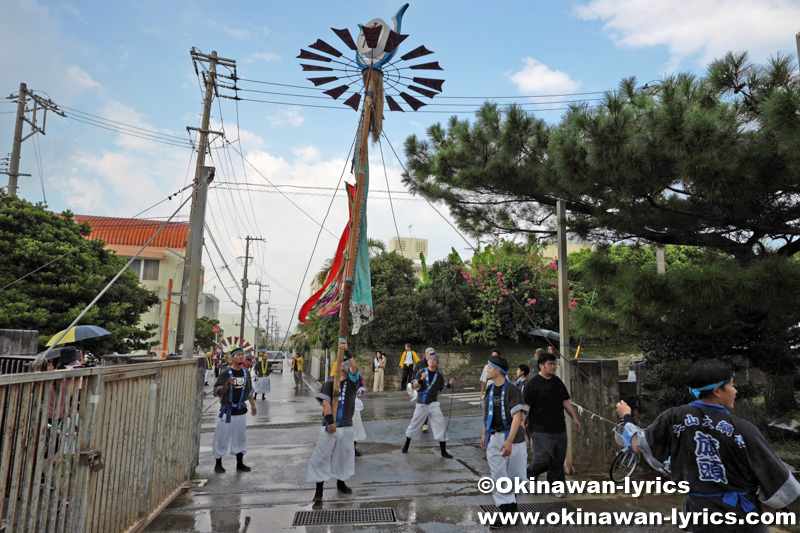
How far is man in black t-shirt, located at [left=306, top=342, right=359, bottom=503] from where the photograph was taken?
6.13m

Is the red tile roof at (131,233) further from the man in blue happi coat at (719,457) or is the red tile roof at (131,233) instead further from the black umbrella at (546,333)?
the man in blue happi coat at (719,457)

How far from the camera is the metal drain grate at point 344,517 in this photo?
17.6 ft

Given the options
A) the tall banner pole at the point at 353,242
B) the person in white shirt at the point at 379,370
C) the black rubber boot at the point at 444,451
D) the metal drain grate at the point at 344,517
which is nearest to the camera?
the metal drain grate at the point at 344,517

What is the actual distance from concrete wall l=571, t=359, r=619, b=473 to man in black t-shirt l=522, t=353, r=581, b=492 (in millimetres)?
1246

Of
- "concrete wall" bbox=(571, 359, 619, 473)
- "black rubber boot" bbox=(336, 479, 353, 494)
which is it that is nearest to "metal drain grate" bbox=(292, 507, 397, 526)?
"black rubber boot" bbox=(336, 479, 353, 494)

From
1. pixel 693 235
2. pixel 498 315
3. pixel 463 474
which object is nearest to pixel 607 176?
pixel 693 235

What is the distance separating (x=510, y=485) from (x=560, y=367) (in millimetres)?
2434

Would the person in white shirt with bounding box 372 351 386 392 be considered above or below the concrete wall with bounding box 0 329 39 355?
below

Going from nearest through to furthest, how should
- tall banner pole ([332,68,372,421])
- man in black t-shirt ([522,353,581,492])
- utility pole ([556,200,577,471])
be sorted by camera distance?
man in black t-shirt ([522,353,581,492])
tall banner pole ([332,68,372,421])
utility pole ([556,200,577,471])

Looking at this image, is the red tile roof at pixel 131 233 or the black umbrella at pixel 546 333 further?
the red tile roof at pixel 131 233

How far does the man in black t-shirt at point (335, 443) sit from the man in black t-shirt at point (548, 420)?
2.21 metres

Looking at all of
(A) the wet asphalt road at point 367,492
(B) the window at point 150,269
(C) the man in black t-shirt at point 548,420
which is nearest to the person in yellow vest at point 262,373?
(A) the wet asphalt road at point 367,492

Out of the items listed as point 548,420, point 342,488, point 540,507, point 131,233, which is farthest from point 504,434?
point 131,233

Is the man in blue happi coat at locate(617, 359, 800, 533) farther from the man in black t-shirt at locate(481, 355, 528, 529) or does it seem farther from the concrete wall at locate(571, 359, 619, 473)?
the concrete wall at locate(571, 359, 619, 473)
